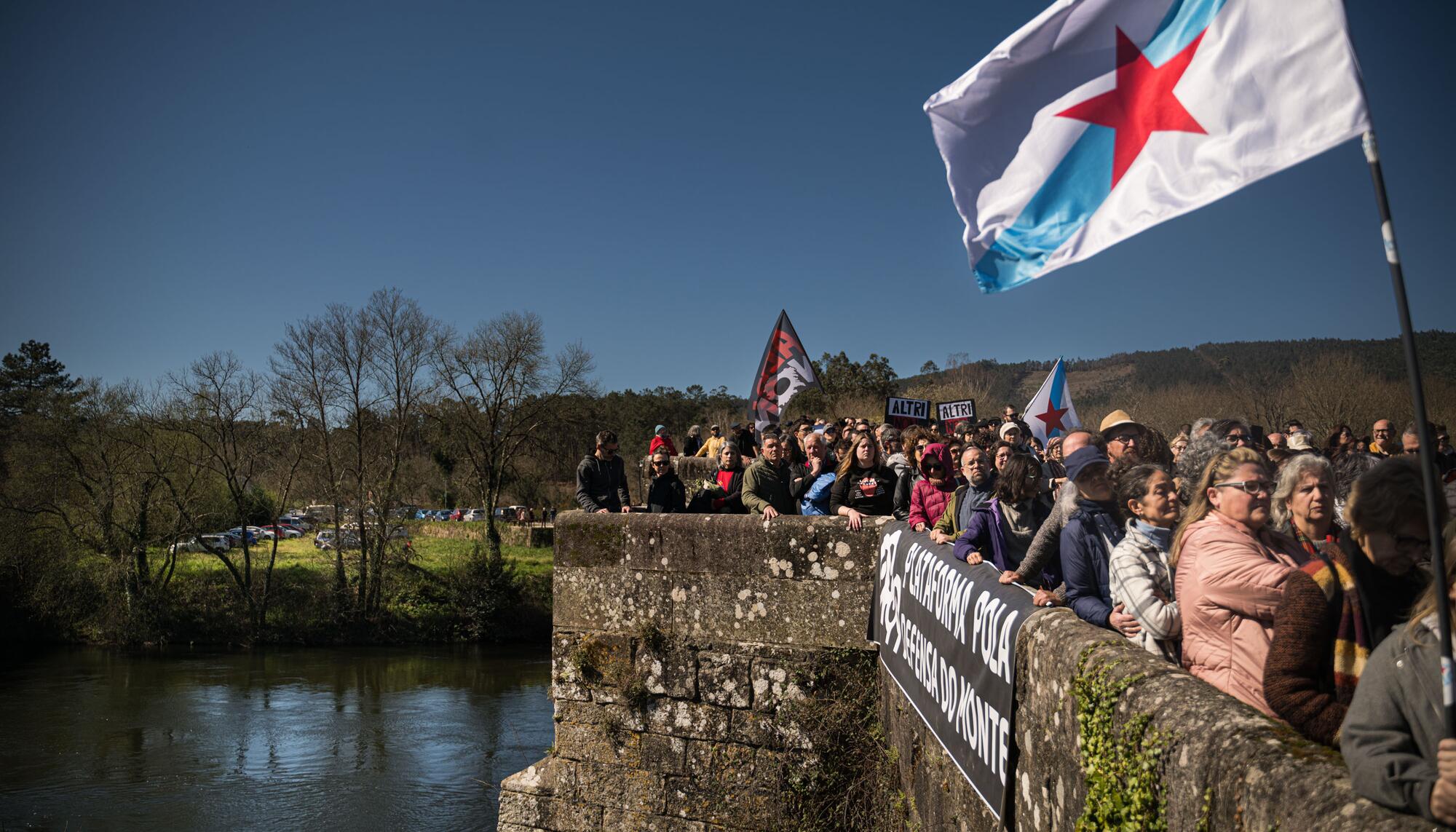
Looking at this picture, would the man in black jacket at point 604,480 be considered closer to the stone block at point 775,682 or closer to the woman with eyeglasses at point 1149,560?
the stone block at point 775,682

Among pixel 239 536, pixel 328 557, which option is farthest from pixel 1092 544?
pixel 239 536

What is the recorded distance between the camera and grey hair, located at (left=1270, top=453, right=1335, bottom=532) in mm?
3414

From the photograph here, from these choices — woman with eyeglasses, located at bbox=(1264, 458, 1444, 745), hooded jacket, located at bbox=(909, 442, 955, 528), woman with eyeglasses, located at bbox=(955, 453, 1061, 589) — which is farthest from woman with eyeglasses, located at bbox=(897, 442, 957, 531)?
woman with eyeglasses, located at bbox=(1264, 458, 1444, 745)

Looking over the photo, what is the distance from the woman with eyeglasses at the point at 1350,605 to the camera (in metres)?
2.15

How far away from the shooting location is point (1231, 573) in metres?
2.63

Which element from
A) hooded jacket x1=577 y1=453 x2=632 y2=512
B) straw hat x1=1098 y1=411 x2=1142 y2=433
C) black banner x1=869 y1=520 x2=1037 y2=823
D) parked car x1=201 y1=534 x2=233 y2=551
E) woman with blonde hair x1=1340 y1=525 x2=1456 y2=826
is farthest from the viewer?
parked car x1=201 y1=534 x2=233 y2=551

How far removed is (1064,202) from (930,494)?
237 centimetres

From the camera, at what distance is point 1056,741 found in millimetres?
2779

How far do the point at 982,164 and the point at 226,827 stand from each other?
20018 mm

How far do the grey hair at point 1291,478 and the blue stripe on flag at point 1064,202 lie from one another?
3.83 feet

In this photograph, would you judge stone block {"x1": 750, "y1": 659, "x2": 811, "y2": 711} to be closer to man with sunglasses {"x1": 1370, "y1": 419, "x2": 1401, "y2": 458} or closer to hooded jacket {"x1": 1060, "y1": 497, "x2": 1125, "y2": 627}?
hooded jacket {"x1": 1060, "y1": 497, "x2": 1125, "y2": 627}

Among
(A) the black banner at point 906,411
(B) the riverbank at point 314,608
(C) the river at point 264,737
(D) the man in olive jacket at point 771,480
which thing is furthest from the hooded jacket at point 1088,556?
(B) the riverbank at point 314,608

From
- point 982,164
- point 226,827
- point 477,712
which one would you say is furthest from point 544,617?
point 982,164

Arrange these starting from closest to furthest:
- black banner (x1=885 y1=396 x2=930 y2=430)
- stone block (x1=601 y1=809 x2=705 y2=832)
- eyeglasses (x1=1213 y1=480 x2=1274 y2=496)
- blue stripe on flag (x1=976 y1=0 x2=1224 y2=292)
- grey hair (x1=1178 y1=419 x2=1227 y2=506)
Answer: eyeglasses (x1=1213 y1=480 x2=1274 y2=496), blue stripe on flag (x1=976 y1=0 x2=1224 y2=292), grey hair (x1=1178 y1=419 x2=1227 y2=506), stone block (x1=601 y1=809 x2=705 y2=832), black banner (x1=885 y1=396 x2=930 y2=430)
